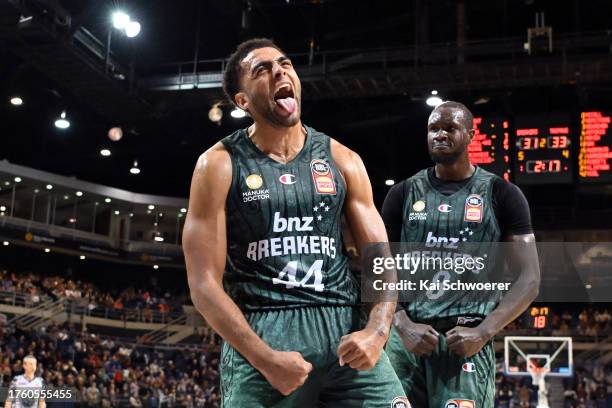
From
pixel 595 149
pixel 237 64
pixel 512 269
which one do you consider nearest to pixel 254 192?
pixel 237 64

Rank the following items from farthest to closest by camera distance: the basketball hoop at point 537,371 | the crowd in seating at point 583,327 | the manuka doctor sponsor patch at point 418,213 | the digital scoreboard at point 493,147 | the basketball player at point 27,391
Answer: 1. the digital scoreboard at point 493,147
2. the basketball hoop at point 537,371
3. the basketball player at point 27,391
4. the crowd in seating at point 583,327
5. the manuka doctor sponsor patch at point 418,213

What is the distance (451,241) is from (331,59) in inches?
693

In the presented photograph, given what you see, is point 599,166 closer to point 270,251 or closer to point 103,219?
point 270,251

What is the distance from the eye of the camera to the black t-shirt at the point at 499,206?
186 inches

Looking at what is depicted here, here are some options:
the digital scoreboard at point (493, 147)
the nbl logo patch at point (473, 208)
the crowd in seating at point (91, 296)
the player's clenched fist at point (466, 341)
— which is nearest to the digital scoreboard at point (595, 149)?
the digital scoreboard at point (493, 147)

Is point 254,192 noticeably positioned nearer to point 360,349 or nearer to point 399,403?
point 360,349

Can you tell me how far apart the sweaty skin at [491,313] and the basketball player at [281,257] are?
1.27 m

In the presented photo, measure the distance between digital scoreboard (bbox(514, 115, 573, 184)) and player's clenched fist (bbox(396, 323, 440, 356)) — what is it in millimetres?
11996

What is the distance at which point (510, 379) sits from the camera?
1941 cm

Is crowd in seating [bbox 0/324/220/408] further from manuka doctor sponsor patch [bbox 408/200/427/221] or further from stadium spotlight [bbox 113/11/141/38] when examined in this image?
manuka doctor sponsor patch [bbox 408/200/427/221]

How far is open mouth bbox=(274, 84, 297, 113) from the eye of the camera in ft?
10.8

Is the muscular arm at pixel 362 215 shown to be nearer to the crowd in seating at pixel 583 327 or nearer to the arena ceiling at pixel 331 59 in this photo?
the crowd in seating at pixel 583 327

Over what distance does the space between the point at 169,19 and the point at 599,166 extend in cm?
1045

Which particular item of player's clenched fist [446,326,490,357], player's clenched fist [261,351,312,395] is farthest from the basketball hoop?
player's clenched fist [261,351,312,395]
